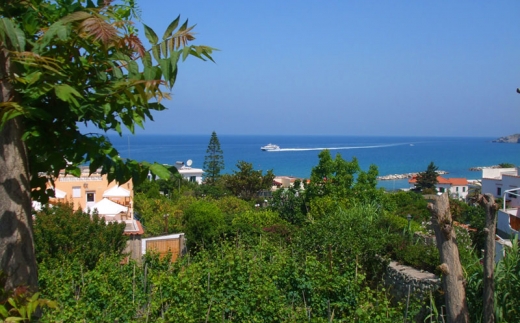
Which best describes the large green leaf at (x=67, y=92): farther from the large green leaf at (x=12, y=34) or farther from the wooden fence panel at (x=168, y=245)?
the wooden fence panel at (x=168, y=245)

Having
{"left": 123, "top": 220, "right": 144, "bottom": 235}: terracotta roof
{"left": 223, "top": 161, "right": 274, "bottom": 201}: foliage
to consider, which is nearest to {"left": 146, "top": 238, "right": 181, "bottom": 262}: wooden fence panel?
{"left": 123, "top": 220, "right": 144, "bottom": 235}: terracotta roof

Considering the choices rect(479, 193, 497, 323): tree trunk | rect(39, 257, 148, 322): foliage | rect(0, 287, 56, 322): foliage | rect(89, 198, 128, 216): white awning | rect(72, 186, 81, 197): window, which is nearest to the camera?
rect(0, 287, 56, 322): foliage

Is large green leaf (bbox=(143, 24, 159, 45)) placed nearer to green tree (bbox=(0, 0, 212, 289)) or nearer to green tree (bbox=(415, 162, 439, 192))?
green tree (bbox=(0, 0, 212, 289))

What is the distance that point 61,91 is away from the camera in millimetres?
1472

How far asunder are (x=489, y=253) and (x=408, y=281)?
9.49 feet

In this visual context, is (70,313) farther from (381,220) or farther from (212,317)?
(381,220)

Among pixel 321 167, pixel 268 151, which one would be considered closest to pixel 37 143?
pixel 321 167

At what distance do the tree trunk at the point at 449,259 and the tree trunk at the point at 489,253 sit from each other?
29 centimetres

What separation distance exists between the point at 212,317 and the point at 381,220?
221 inches

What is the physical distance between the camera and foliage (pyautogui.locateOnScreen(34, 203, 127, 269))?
10477 millimetres

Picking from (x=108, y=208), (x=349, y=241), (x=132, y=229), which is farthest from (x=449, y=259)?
(x=108, y=208)

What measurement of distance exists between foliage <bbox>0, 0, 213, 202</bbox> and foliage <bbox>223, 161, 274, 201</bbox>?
30.9 m

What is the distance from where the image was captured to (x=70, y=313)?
4223mm

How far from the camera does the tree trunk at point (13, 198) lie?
1.56m
